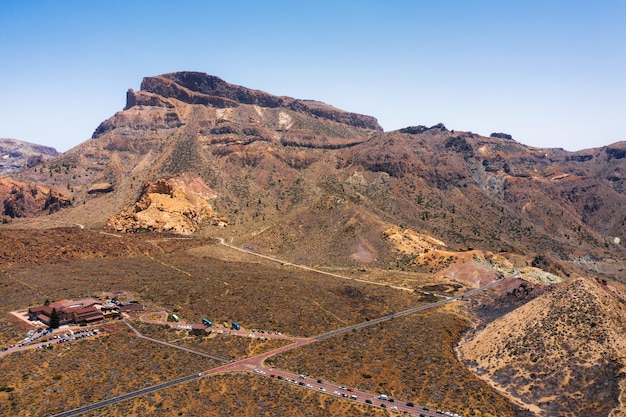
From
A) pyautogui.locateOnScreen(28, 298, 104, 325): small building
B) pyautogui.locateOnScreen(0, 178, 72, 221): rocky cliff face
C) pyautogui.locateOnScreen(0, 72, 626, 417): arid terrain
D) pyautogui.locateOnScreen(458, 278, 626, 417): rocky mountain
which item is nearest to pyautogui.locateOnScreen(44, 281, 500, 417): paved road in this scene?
pyautogui.locateOnScreen(0, 72, 626, 417): arid terrain

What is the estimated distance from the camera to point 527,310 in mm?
80312

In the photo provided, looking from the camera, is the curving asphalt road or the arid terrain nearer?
the curving asphalt road

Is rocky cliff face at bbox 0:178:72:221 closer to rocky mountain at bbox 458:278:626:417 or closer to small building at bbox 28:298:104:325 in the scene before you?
small building at bbox 28:298:104:325

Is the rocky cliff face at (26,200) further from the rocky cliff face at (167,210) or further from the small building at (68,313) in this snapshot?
the small building at (68,313)

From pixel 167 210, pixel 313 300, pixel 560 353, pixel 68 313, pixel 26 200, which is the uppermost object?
pixel 167 210

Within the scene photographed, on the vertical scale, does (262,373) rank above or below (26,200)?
below

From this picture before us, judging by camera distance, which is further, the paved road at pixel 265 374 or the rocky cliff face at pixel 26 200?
the rocky cliff face at pixel 26 200

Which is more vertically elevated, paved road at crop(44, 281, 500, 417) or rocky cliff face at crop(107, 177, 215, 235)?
rocky cliff face at crop(107, 177, 215, 235)

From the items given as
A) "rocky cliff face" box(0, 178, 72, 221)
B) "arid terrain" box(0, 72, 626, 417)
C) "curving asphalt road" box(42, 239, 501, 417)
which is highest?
"rocky cliff face" box(0, 178, 72, 221)

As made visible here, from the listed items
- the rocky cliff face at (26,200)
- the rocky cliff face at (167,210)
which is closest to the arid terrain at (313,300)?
the rocky cliff face at (167,210)

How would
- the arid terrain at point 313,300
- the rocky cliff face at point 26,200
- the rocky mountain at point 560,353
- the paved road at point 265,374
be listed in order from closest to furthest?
the paved road at point 265,374 → the rocky mountain at point 560,353 → the arid terrain at point 313,300 → the rocky cliff face at point 26,200

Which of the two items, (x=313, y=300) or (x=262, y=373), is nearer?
(x=262, y=373)

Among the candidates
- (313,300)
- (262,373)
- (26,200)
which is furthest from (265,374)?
(26,200)

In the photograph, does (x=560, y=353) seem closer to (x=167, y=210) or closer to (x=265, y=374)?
(x=265, y=374)
